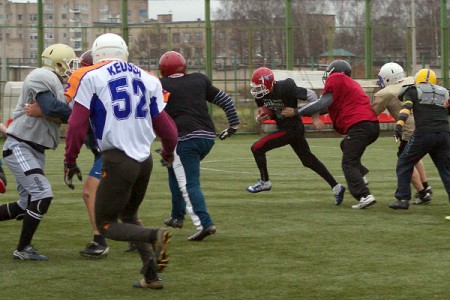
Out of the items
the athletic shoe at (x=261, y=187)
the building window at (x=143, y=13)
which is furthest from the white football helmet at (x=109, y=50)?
the building window at (x=143, y=13)

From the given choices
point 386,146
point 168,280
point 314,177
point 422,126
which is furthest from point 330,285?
point 386,146

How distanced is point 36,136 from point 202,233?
201cm

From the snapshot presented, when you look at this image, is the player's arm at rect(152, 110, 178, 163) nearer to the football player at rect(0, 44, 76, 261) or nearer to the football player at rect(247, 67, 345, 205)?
the football player at rect(0, 44, 76, 261)

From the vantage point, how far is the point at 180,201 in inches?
439

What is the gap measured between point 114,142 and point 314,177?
1054cm

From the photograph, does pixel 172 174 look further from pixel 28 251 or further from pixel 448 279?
pixel 448 279

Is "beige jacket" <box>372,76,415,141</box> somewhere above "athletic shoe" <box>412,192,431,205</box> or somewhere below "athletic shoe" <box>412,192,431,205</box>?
above

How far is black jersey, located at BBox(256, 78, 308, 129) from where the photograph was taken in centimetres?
1322

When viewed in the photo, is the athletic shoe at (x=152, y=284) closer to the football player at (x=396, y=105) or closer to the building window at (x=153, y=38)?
the football player at (x=396, y=105)

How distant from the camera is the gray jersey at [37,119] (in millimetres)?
9250

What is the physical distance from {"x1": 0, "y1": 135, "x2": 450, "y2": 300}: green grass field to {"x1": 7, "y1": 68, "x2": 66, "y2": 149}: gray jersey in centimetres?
110

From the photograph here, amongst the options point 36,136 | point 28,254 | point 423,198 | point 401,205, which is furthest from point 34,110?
point 423,198

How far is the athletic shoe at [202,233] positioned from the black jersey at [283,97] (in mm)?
3284

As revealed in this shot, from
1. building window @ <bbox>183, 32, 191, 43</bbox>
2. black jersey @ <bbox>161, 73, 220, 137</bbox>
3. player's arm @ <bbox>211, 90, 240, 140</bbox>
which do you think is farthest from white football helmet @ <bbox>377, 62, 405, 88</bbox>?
building window @ <bbox>183, 32, 191, 43</bbox>
